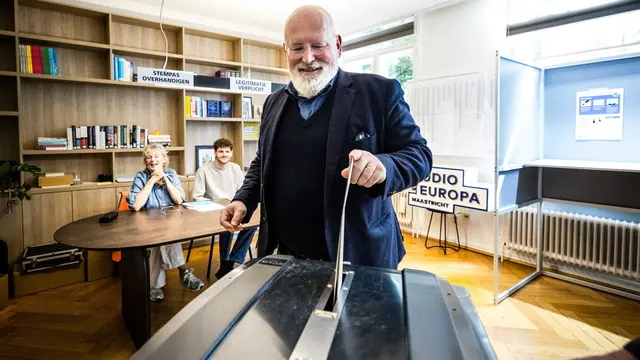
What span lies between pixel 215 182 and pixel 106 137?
1.27 meters

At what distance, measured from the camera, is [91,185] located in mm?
3586

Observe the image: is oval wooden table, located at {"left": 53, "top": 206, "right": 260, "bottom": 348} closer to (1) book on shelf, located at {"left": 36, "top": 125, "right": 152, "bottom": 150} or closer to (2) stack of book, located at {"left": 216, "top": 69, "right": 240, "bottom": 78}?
(1) book on shelf, located at {"left": 36, "top": 125, "right": 152, "bottom": 150}

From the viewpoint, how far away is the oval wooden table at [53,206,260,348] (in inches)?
80.4

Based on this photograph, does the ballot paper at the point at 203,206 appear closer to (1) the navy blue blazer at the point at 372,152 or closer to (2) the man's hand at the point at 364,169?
(1) the navy blue blazer at the point at 372,152

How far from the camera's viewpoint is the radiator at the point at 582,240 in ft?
9.71

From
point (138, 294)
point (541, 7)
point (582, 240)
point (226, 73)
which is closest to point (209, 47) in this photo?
point (226, 73)

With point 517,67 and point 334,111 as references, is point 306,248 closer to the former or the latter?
point 334,111

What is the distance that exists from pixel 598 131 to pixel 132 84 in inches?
174

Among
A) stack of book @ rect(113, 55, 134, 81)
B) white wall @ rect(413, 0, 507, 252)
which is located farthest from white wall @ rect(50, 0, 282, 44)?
white wall @ rect(413, 0, 507, 252)

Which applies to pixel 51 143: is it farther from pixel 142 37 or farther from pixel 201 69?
pixel 201 69

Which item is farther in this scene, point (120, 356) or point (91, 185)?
point (91, 185)

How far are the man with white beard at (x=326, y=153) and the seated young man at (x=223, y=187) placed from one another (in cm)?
219

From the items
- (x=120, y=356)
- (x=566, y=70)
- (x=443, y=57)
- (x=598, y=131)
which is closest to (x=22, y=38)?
(x=120, y=356)

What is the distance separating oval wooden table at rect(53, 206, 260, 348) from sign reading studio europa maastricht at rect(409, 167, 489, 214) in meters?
2.10
